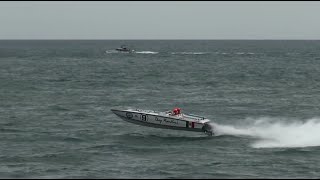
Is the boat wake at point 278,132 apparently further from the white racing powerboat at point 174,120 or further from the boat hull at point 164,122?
the boat hull at point 164,122

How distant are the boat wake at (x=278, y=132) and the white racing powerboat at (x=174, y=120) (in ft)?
9.30

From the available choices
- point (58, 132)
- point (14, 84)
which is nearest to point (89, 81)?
point (14, 84)

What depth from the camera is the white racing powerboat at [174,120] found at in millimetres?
46719

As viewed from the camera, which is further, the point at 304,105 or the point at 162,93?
the point at 162,93

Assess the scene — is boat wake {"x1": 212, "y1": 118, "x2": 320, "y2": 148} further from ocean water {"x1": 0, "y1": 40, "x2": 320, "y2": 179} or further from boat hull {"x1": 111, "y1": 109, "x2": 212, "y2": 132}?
boat hull {"x1": 111, "y1": 109, "x2": 212, "y2": 132}

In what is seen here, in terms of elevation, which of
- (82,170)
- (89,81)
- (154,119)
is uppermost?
(89,81)

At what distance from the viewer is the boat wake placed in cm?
4541

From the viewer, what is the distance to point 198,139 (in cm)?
4747

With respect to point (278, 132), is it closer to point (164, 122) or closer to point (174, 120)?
point (174, 120)

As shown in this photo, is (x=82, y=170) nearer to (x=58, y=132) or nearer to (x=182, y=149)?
(x=182, y=149)

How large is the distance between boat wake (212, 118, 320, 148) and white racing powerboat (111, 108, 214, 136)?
2836 mm

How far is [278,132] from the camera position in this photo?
4919cm

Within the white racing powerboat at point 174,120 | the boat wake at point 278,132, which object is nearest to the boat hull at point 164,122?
the white racing powerboat at point 174,120

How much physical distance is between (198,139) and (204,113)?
50.0ft
